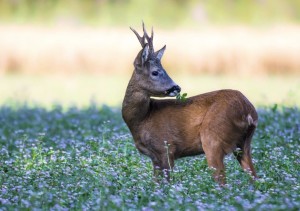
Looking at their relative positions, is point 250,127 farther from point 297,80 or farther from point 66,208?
point 297,80

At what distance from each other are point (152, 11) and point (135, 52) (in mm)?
6331

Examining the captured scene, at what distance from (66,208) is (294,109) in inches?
258

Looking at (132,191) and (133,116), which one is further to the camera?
(133,116)

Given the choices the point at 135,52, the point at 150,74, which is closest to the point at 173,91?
the point at 150,74

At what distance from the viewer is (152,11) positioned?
3266 cm

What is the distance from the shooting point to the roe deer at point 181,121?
7.90 m

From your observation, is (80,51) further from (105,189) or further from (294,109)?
(105,189)

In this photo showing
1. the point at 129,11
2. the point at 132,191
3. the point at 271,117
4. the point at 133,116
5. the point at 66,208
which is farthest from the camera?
the point at 129,11

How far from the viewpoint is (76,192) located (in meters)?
7.30

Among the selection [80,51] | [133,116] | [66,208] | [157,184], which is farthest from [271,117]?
[80,51]

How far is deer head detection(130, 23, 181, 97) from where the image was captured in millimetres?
8539

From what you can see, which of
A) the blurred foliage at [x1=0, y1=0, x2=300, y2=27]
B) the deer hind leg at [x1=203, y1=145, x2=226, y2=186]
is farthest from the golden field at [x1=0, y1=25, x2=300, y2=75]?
the deer hind leg at [x1=203, y1=145, x2=226, y2=186]

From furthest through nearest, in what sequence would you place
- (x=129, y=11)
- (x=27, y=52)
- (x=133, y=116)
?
(x=129, y=11)
(x=27, y=52)
(x=133, y=116)

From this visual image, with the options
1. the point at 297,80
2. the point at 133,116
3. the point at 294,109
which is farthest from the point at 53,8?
the point at 133,116
